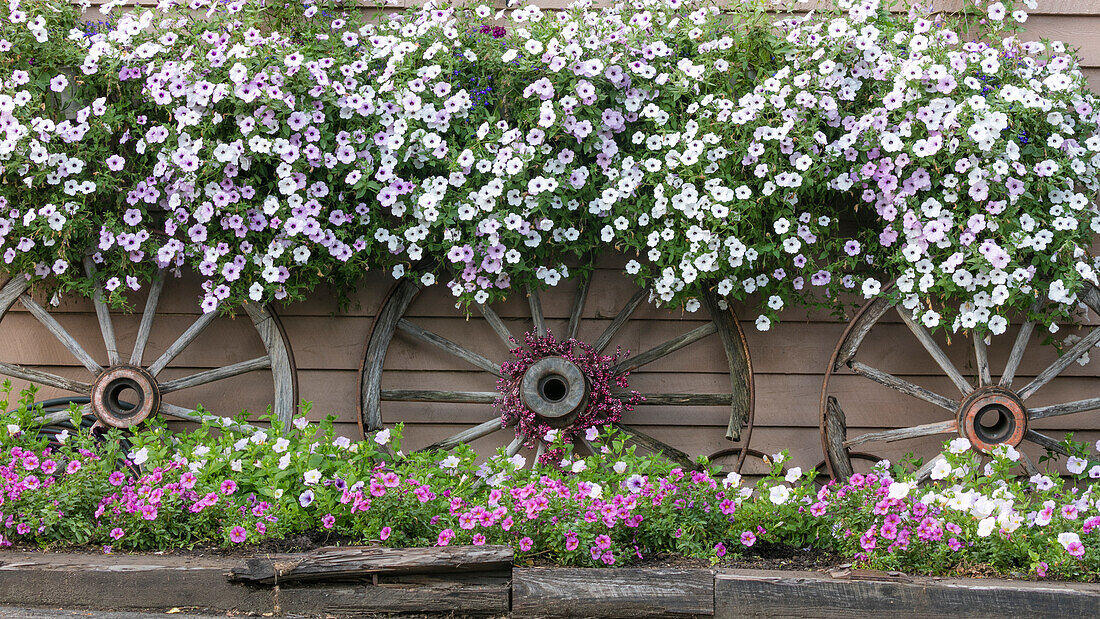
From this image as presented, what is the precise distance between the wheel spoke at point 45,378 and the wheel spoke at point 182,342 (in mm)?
246

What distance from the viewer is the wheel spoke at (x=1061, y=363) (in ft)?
9.19

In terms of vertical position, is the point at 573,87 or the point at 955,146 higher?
the point at 573,87

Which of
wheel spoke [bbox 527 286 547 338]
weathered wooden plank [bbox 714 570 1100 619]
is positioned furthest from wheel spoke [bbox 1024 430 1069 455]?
wheel spoke [bbox 527 286 547 338]

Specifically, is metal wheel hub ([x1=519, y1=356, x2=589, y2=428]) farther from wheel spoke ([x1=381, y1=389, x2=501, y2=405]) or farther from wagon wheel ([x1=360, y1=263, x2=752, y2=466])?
wheel spoke ([x1=381, y1=389, x2=501, y2=405])

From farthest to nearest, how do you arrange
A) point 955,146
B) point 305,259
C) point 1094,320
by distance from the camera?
point 1094,320 → point 305,259 → point 955,146

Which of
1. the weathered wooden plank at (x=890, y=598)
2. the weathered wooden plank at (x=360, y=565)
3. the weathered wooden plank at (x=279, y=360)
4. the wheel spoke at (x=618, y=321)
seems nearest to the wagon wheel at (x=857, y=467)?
the wheel spoke at (x=618, y=321)

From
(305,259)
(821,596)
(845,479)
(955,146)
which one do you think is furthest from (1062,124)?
(305,259)

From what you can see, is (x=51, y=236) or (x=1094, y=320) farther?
(x=1094, y=320)

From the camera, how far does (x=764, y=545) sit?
222cm

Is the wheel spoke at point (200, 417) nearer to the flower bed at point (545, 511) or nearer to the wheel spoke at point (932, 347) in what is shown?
the flower bed at point (545, 511)

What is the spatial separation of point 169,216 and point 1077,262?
2751mm

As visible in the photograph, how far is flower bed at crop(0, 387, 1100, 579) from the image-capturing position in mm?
2049

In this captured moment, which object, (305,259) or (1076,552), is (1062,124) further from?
(305,259)

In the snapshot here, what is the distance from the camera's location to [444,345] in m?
3.00
